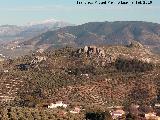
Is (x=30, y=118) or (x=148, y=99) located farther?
(x=148, y=99)

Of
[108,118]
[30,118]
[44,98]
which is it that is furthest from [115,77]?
[30,118]

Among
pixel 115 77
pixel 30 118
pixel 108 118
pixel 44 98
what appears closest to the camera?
pixel 30 118

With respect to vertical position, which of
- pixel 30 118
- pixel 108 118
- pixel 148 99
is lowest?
pixel 148 99

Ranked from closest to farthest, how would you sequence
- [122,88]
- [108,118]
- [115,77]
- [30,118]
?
1. [30,118]
2. [108,118]
3. [122,88]
4. [115,77]

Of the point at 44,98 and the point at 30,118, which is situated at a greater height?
the point at 30,118

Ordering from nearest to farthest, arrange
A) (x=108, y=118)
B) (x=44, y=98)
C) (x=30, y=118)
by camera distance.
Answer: (x=30, y=118), (x=108, y=118), (x=44, y=98)

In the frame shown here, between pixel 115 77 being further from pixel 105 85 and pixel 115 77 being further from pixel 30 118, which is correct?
pixel 30 118

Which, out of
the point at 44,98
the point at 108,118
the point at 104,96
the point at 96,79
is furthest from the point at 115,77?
the point at 108,118

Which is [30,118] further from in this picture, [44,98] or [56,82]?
[56,82]

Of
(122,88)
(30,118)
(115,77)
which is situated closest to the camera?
(30,118)
